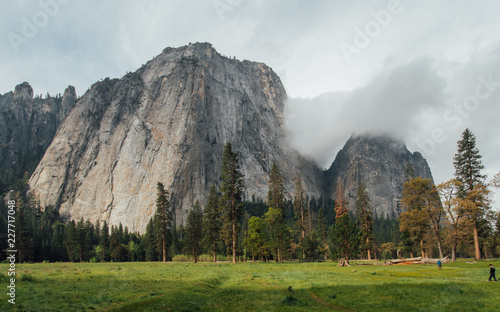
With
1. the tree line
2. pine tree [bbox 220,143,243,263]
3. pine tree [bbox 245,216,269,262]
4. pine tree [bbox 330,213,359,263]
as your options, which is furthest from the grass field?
pine tree [bbox 245,216,269,262]

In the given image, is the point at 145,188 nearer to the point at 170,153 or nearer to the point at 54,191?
the point at 170,153

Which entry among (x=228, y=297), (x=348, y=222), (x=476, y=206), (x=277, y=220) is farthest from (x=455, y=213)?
(x=228, y=297)

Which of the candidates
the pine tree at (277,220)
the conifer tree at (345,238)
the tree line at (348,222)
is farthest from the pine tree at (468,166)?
the pine tree at (277,220)

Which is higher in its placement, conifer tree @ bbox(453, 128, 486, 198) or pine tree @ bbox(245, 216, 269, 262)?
conifer tree @ bbox(453, 128, 486, 198)

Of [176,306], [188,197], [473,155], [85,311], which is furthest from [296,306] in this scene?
[188,197]

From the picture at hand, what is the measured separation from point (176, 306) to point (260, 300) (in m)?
4.73

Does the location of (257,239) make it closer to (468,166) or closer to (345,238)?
(345,238)

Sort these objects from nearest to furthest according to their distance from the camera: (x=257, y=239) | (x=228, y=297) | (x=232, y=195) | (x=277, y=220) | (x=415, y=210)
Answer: (x=228, y=297)
(x=232, y=195)
(x=415, y=210)
(x=277, y=220)
(x=257, y=239)

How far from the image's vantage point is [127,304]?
47.6 feet

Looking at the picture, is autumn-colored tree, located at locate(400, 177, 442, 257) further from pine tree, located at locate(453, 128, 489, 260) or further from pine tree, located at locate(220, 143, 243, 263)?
pine tree, located at locate(220, 143, 243, 263)

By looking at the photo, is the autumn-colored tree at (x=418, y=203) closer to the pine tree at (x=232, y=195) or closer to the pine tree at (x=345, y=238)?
the pine tree at (x=345, y=238)

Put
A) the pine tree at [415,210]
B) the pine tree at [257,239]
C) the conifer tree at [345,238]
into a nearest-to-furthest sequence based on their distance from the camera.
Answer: the conifer tree at [345,238]
the pine tree at [415,210]
the pine tree at [257,239]

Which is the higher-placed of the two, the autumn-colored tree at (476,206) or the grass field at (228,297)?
the autumn-colored tree at (476,206)

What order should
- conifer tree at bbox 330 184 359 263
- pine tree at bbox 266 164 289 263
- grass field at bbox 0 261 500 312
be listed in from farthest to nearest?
pine tree at bbox 266 164 289 263 < conifer tree at bbox 330 184 359 263 < grass field at bbox 0 261 500 312
